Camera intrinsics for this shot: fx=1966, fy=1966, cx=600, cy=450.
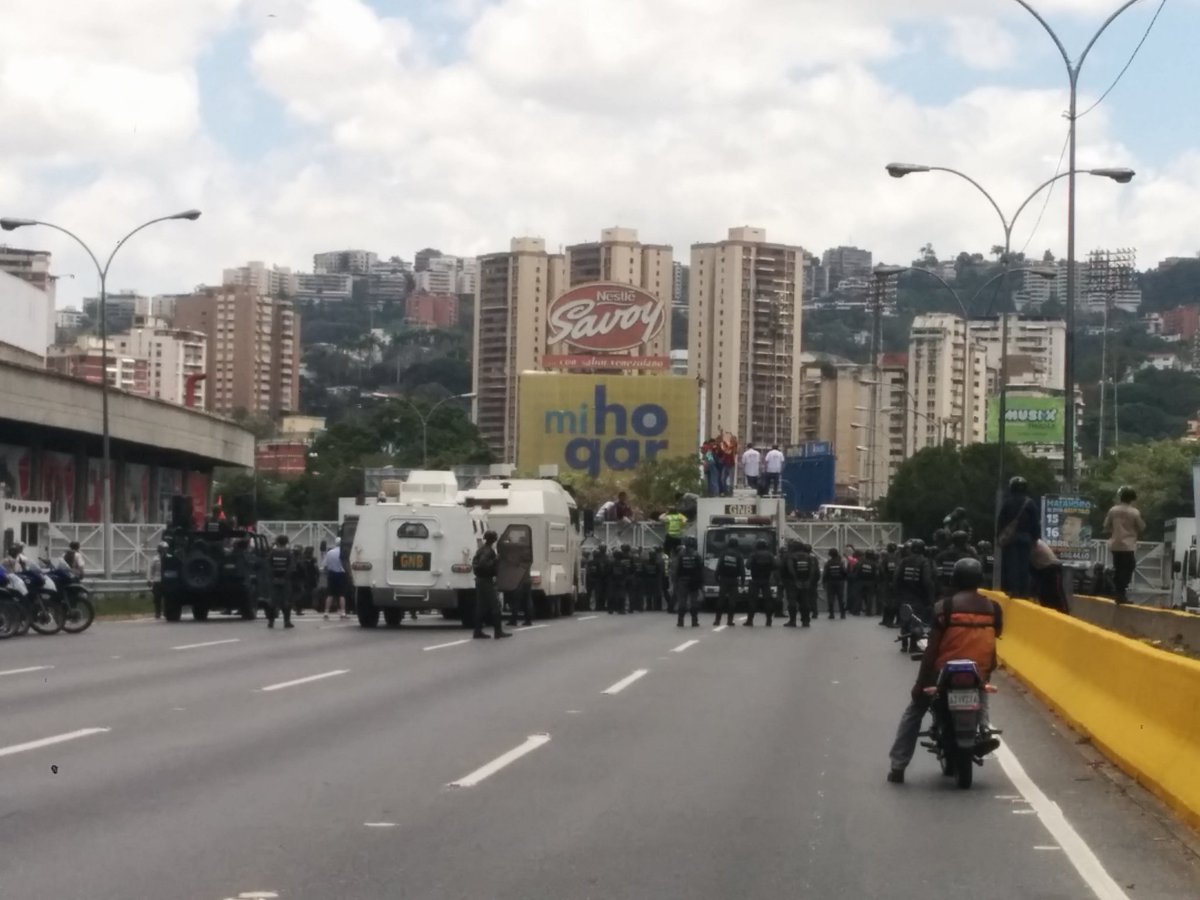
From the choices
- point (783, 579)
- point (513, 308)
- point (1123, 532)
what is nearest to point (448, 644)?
point (1123, 532)

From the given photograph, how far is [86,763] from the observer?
43.3ft

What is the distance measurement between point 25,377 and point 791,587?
28313 mm

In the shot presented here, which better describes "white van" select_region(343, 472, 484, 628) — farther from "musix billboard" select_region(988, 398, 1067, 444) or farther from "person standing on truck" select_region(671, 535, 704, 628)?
"musix billboard" select_region(988, 398, 1067, 444)

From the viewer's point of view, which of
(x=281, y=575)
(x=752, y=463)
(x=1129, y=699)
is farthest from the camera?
(x=752, y=463)

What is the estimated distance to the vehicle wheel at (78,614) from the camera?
30.4 meters

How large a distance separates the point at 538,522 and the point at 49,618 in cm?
1255

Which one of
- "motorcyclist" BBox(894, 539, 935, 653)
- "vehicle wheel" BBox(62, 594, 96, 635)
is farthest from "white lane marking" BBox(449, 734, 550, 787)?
"vehicle wheel" BBox(62, 594, 96, 635)

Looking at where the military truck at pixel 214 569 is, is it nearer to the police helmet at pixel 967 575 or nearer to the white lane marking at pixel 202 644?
the white lane marking at pixel 202 644

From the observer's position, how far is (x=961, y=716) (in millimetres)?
12609

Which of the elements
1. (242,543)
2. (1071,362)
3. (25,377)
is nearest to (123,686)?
(242,543)

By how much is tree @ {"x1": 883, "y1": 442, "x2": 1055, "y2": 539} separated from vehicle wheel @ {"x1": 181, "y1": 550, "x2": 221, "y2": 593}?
222ft

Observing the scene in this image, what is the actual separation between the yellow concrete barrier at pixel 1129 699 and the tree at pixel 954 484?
261 ft

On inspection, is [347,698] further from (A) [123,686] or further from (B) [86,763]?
(B) [86,763]

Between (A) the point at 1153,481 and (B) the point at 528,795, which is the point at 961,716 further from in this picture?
(A) the point at 1153,481
